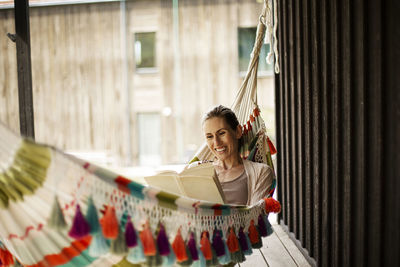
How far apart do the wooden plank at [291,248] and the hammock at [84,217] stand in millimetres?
1063

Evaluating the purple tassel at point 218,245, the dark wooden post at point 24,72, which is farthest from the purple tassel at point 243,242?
the dark wooden post at point 24,72

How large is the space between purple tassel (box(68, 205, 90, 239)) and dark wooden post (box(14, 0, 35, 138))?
4.26 ft

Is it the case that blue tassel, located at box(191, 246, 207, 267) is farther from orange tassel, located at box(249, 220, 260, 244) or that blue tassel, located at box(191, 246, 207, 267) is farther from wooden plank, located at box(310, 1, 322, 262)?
wooden plank, located at box(310, 1, 322, 262)

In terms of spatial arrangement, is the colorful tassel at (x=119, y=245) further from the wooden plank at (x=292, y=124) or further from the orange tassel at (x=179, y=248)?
the wooden plank at (x=292, y=124)

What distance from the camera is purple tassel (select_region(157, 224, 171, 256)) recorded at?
45.2 inches

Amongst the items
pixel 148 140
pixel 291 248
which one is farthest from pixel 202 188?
pixel 148 140

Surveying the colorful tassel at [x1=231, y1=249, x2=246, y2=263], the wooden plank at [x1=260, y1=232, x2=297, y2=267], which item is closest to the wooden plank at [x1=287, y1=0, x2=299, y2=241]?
the wooden plank at [x1=260, y1=232, x2=297, y2=267]

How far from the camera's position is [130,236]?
A: 1084 millimetres

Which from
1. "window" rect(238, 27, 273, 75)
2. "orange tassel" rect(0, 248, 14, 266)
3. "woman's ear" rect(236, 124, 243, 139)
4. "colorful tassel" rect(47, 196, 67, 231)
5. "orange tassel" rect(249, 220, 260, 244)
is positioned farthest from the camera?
"window" rect(238, 27, 273, 75)

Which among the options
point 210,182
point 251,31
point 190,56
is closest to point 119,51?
point 190,56

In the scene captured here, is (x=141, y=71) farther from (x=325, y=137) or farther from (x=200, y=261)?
(x=200, y=261)

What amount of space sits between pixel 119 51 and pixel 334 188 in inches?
210

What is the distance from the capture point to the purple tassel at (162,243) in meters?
1.15

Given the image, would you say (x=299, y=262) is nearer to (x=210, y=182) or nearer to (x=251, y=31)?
(x=210, y=182)
